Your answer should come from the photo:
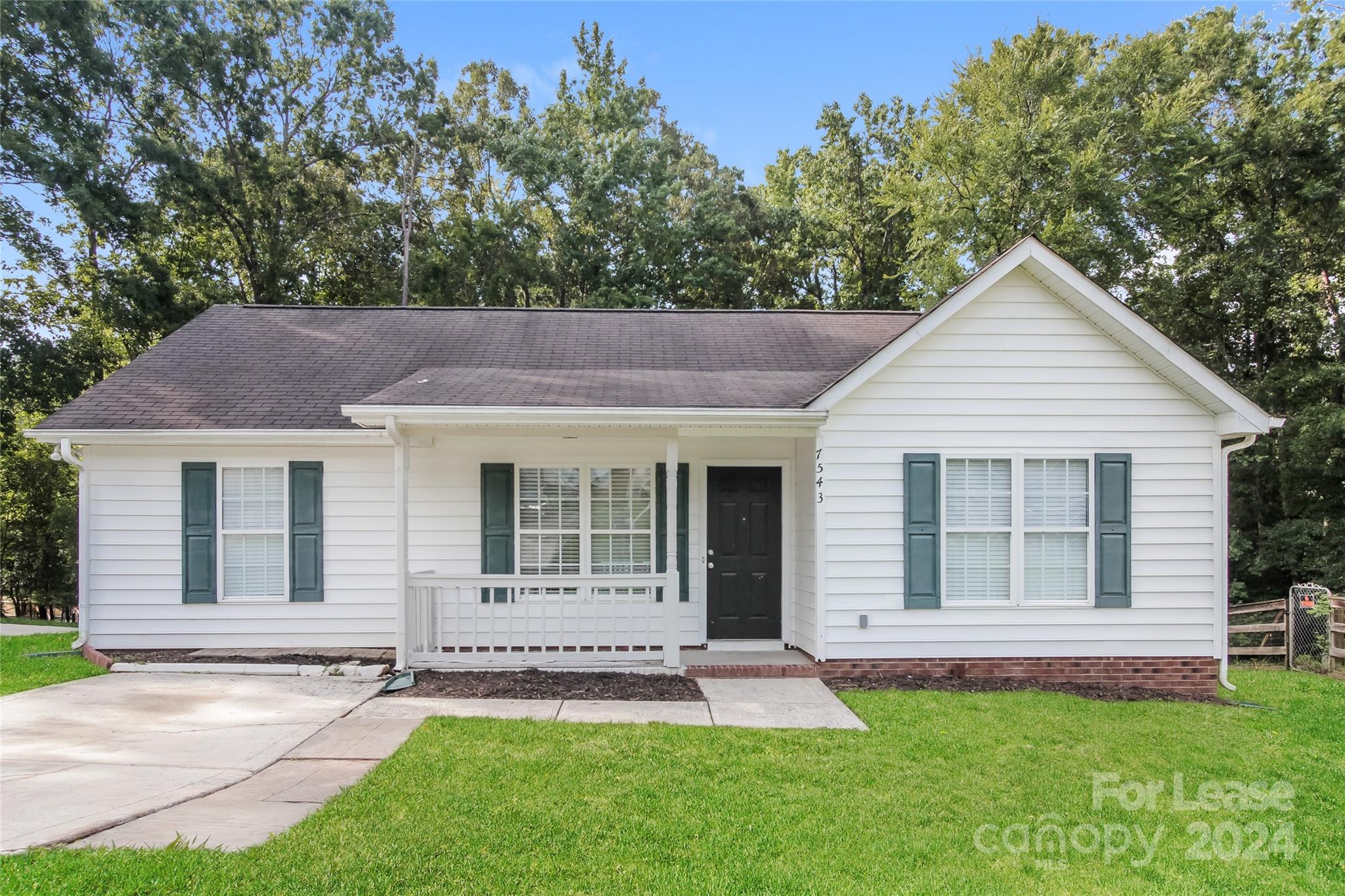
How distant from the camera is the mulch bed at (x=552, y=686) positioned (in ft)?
22.3

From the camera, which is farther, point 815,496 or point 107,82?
point 107,82

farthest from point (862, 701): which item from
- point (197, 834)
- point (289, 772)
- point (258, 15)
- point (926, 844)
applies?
point (258, 15)

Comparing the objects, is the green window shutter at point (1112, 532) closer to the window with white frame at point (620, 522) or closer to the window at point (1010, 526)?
the window at point (1010, 526)

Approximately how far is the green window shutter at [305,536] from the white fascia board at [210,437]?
434mm

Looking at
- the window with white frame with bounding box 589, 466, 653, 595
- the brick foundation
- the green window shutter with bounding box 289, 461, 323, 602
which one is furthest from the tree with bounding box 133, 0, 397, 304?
the brick foundation

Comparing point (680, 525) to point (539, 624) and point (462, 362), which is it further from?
point (462, 362)

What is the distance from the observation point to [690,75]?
17.6m

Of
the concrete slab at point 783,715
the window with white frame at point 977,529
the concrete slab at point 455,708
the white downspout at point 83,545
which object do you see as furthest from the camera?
the white downspout at point 83,545

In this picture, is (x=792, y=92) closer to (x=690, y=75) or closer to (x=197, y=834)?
(x=690, y=75)

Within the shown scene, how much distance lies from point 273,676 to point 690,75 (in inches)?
613

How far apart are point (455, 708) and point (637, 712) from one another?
155cm

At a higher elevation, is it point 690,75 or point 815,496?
point 690,75

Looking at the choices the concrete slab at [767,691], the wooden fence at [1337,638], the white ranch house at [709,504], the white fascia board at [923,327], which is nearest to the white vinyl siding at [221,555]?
the white ranch house at [709,504]

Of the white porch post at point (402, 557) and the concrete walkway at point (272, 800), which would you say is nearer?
the concrete walkway at point (272, 800)
